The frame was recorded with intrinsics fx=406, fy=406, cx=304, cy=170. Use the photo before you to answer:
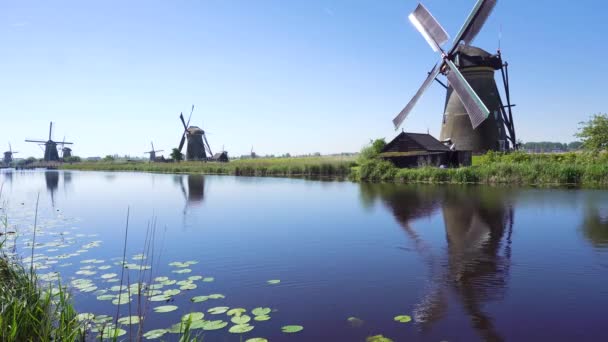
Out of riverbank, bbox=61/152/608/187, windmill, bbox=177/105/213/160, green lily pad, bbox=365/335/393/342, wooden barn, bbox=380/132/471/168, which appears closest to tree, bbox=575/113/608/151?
riverbank, bbox=61/152/608/187

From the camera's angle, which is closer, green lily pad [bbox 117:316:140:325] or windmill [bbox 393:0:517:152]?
green lily pad [bbox 117:316:140:325]

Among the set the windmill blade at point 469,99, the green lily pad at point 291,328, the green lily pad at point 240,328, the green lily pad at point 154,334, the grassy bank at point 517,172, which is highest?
the windmill blade at point 469,99

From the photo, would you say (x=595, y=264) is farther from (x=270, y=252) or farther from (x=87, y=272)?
(x=87, y=272)

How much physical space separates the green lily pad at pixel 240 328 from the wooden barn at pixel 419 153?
81.8 ft

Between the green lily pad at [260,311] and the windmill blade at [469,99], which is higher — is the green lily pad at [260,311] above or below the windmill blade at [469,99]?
below

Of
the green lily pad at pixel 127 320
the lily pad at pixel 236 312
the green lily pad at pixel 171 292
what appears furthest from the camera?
the green lily pad at pixel 171 292

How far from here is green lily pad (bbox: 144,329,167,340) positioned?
412cm

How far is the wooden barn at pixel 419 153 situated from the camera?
93.5 ft

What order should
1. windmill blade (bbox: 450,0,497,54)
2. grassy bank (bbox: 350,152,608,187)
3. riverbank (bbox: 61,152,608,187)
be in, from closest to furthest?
grassy bank (bbox: 350,152,608,187) < riverbank (bbox: 61,152,608,187) < windmill blade (bbox: 450,0,497,54)

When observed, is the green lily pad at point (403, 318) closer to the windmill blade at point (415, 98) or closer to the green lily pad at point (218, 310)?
the green lily pad at point (218, 310)

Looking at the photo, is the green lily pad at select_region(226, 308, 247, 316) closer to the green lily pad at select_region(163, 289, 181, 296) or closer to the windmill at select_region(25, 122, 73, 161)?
the green lily pad at select_region(163, 289, 181, 296)

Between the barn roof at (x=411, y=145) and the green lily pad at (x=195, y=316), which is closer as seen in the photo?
the green lily pad at (x=195, y=316)

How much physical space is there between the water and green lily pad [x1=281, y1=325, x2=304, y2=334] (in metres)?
0.08

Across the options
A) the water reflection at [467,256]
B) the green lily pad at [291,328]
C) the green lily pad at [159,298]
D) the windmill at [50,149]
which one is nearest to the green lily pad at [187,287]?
the green lily pad at [159,298]
